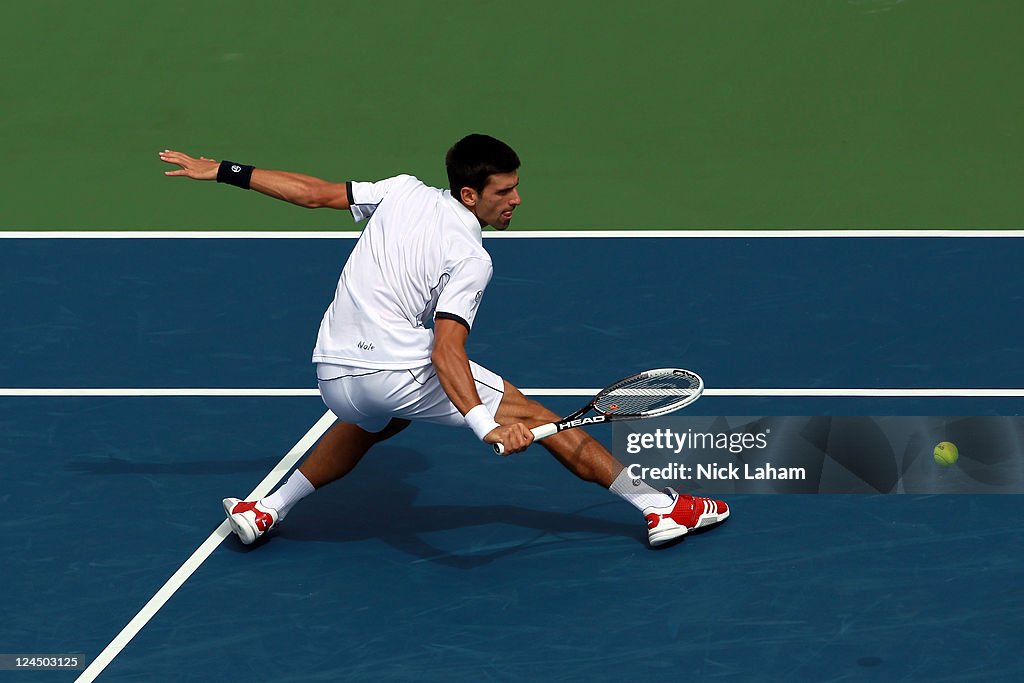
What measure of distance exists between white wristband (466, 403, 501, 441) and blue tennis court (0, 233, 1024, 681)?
0.80m

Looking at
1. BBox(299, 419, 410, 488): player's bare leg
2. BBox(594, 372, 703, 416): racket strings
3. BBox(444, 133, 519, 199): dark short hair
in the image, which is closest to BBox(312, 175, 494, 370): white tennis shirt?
BBox(444, 133, 519, 199): dark short hair

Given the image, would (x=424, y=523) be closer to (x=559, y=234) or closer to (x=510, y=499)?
(x=510, y=499)

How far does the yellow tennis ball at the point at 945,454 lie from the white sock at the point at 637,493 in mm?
1606

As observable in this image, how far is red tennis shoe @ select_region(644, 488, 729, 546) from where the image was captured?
24.0 feet

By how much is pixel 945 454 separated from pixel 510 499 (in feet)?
7.31

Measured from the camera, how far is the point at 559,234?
12273mm

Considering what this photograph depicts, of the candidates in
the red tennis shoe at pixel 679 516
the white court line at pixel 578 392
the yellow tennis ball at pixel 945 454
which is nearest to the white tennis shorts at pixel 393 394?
the red tennis shoe at pixel 679 516

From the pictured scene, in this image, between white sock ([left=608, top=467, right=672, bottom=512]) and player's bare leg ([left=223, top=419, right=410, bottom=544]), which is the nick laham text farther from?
player's bare leg ([left=223, top=419, right=410, bottom=544])

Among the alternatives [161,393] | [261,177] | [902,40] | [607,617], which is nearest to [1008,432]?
[607,617]

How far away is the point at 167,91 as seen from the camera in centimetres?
1418

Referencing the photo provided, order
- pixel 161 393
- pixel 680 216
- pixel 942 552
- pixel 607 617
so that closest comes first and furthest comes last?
pixel 607 617
pixel 942 552
pixel 161 393
pixel 680 216

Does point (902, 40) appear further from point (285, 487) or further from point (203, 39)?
point (285, 487)

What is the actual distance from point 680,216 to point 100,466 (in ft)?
19.5

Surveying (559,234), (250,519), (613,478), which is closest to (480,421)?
(613,478)
